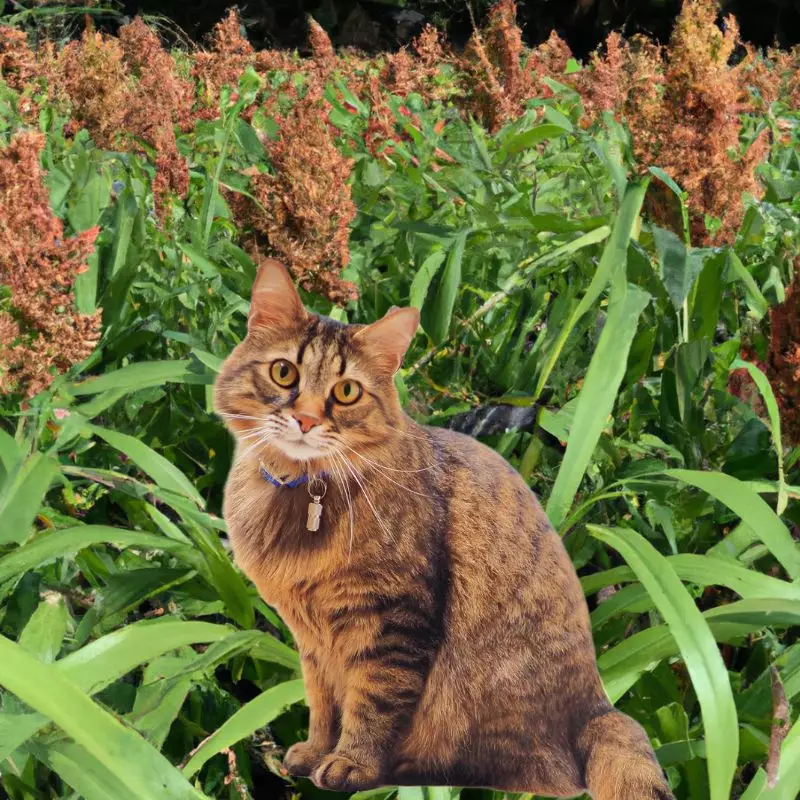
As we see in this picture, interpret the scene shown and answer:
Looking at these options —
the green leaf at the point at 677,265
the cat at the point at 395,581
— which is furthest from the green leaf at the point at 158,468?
the green leaf at the point at 677,265

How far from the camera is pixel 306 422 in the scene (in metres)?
0.85

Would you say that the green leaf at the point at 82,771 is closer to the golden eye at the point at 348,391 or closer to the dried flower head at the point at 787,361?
the golden eye at the point at 348,391

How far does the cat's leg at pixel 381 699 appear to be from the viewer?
33.9 inches

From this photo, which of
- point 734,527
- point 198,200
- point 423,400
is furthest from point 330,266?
point 198,200

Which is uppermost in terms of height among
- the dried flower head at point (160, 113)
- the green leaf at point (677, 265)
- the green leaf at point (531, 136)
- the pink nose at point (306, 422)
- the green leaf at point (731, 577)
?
the green leaf at point (531, 136)

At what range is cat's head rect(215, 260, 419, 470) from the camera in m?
0.86

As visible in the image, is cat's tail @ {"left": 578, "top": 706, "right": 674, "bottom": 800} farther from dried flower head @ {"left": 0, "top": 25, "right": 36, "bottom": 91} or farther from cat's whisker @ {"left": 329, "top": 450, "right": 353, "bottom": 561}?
dried flower head @ {"left": 0, "top": 25, "right": 36, "bottom": 91}

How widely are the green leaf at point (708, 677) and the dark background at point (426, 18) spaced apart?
17.6m

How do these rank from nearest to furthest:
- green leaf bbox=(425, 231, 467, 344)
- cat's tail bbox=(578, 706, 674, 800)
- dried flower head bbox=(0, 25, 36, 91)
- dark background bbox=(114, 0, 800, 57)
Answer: cat's tail bbox=(578, 706, 674, 800) < green leaf bbox=(425, 231, 467, 344) < dried flower head bbox=(0, 25, 36, 91) < dark background bbox=(114, 0, 800, 57)

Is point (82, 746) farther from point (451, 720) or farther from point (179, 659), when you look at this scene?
point (451, 720)

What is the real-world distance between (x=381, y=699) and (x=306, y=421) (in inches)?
10.6

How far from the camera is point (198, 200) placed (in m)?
2.82

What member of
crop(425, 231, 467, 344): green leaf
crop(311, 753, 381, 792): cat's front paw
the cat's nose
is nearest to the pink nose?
the cat's nose

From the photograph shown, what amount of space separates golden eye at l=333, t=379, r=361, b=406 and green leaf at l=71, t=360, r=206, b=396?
1.86ft
